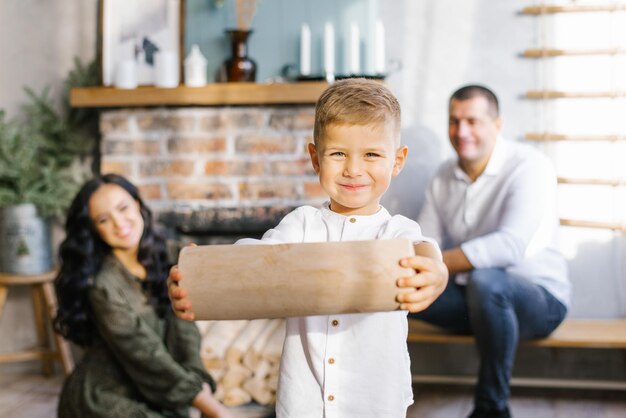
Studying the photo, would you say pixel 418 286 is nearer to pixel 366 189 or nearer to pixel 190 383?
pixel 366 189

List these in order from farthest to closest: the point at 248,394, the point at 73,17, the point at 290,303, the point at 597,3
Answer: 1. the point at 73,17
2. the point at 597,3
3. the point at 248,394
4. the point at 290,303

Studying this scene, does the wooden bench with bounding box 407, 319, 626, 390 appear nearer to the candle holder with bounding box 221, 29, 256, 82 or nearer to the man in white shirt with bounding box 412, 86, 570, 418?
the man in white shirt with bounding box 412, 86, 570, 418

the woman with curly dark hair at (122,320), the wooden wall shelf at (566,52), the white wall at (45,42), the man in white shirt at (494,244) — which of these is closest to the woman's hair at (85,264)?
the woman with curly dark hair at (122,320)

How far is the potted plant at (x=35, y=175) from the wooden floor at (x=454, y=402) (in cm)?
49

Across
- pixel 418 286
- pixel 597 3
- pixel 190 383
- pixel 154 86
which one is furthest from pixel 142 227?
pixel 597 3

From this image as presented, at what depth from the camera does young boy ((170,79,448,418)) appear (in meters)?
→ 1.05

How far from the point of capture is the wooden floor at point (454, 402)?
9.22 ft

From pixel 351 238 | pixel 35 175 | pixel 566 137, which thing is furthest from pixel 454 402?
pixel 351 238

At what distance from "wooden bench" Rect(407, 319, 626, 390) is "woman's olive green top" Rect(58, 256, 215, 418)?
90 centimetres

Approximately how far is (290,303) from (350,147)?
228 millimetres

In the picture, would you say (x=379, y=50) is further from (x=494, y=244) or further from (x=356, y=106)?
(x=356, y=106)

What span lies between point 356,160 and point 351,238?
0.42 feet

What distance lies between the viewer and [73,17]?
3.49 metres

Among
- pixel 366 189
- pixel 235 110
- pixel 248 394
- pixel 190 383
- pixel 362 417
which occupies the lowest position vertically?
pixel 248 394
